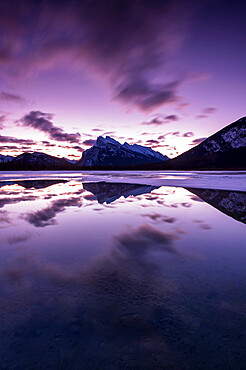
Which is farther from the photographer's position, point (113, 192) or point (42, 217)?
point (113, 192)

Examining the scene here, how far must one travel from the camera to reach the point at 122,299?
13.2ft

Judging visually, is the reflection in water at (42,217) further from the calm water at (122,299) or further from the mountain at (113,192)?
the mountain at (113,192)

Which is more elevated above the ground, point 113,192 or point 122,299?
point 113,192

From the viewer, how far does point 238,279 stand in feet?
15.6

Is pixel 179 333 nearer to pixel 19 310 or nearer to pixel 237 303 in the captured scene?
pixel 237 303

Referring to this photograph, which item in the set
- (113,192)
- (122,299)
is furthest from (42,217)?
(113,192)

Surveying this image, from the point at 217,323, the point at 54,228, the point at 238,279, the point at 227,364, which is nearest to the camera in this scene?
the point at 227,364

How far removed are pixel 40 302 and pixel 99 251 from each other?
8.55 feet

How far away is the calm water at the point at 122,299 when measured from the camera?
113 inches

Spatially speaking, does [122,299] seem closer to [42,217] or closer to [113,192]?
[42,217]

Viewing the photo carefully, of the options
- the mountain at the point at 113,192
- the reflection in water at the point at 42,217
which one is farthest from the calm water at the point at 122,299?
the mountain at the point at 113,192

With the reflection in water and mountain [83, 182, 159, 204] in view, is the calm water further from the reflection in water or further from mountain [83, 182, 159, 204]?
mountain [83, 182, 159, 204]

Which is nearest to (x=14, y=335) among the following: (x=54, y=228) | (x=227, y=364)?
(x=227, y=364)

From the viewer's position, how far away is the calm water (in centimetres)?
287
